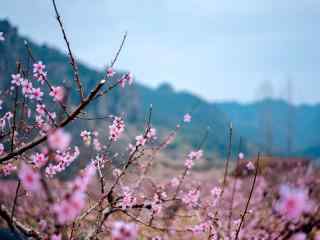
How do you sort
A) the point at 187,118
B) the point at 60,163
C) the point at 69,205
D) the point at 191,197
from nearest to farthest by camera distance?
the point at 69,205, the point at 60,163, the point at 191,197, the point at 187,118

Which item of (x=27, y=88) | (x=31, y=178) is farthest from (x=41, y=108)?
(x=31, y=178)

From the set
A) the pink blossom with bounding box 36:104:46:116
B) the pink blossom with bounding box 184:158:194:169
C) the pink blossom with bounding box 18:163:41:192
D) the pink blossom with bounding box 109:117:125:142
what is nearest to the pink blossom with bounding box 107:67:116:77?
the pink blossom with bounding box 109:117:125:142

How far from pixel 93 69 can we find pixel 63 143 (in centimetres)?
15011

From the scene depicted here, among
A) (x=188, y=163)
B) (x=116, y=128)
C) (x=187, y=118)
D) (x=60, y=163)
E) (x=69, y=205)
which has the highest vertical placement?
(x=69, y=205)

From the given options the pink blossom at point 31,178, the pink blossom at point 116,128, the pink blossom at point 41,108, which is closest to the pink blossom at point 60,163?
the pink blossom at point 116,128

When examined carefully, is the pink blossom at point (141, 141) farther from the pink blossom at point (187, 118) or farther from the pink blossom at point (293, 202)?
the pink blossom at point (293, 202)

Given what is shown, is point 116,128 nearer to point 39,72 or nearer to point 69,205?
point 39,72

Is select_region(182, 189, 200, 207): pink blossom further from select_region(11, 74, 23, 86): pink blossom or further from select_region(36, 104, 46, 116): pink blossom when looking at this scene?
select_region(11, 74, 23, 86): pink blossom

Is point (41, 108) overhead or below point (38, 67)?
below

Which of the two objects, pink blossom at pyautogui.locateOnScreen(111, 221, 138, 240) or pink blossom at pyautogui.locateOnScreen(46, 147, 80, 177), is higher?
pink blossom at pyautogui.locateOnScreen(111, 221, 138, 240)

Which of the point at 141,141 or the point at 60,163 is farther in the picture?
the point at 60,163

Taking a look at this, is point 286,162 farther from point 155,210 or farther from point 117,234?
point 117,234

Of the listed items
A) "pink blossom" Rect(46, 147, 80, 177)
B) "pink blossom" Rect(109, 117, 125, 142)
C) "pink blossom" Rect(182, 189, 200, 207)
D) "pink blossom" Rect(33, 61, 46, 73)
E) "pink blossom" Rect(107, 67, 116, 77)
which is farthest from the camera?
"pink blossom" Rect(182, 189, 200, 207)

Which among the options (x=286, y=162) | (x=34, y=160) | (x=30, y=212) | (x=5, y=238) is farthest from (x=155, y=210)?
(x=286, y=162)
